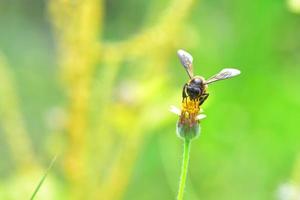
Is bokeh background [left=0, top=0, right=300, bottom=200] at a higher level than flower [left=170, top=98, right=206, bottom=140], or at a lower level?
higher

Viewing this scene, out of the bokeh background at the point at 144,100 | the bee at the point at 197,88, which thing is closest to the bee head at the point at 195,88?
the bee at the point at 197,88

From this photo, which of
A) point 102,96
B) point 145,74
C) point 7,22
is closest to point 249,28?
point 145,74

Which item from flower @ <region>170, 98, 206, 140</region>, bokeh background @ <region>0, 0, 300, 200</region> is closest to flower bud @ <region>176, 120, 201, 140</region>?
flower @ <region>170, 98, 206, 140</region>

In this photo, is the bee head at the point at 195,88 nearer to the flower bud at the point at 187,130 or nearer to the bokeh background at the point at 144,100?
the flower bud at the point at 187,130

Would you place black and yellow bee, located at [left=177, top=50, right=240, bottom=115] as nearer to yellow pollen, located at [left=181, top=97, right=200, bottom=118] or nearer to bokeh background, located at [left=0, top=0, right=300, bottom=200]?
yellow pollen, located at [left=181, top=97, right=200, bottom=118]

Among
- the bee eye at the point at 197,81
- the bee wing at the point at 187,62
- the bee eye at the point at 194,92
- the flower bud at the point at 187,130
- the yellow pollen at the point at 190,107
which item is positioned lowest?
the flower bud at the point at 187,130

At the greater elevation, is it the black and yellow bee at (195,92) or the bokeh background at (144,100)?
the bokeh background at (144,100)

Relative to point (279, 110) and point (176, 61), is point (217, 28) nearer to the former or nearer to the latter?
point (176, 61)

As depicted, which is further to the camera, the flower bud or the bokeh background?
the bokeh background

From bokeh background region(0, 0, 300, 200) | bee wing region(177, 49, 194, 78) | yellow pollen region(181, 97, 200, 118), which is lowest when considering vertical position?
yellow pollen region(181, 97, 200, 118)
